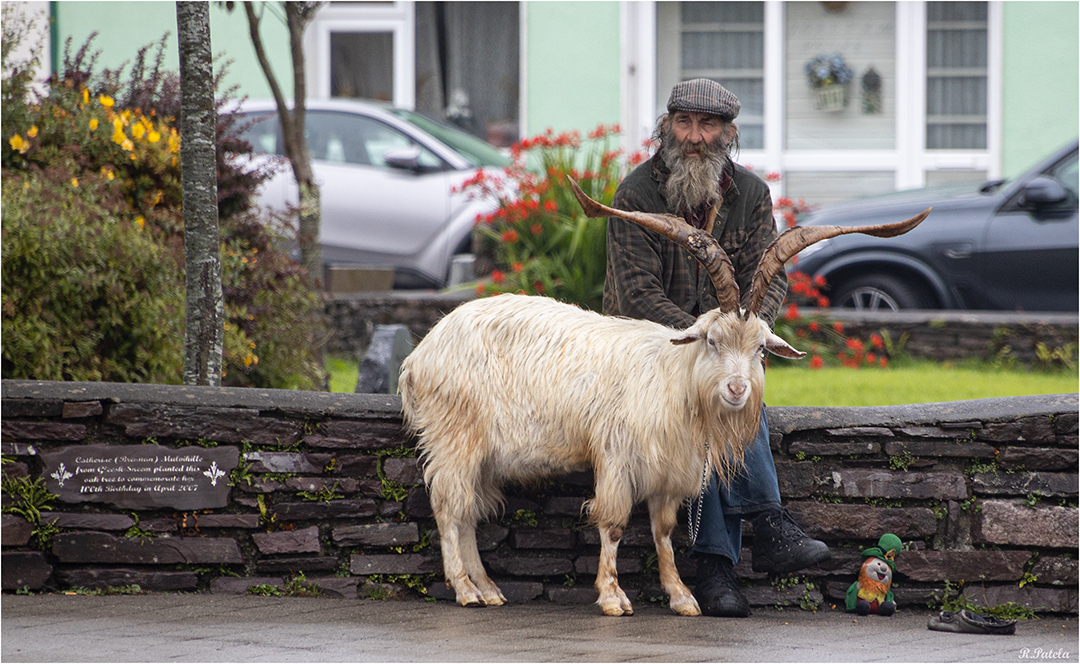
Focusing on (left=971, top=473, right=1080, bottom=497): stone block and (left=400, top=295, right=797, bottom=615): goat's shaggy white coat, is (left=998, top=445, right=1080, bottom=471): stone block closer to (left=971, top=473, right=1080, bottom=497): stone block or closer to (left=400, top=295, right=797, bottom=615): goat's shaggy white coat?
(left=971, top=473, right=1080, bottom=497): stone block

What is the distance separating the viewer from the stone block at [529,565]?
480cm

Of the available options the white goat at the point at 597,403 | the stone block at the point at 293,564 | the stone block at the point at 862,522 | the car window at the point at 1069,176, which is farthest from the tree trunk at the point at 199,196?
the car window at the point at 1069,176

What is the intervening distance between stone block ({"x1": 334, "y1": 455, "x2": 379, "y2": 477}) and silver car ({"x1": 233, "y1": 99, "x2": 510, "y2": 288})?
19.2 feet

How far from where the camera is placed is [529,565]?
4.80 metres

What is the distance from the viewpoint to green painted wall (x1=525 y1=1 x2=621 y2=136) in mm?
12188

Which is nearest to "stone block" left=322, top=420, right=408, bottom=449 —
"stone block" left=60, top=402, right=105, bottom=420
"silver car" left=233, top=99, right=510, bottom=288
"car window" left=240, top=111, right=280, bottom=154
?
"stone block" left=60, top=402, right=105, bottom=420

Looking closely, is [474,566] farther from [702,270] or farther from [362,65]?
[362,65]

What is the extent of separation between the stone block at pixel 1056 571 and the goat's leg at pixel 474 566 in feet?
7.22

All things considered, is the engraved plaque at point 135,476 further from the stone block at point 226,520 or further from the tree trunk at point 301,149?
the tree trunk at point 301,149

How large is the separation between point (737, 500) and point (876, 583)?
2.19 ft

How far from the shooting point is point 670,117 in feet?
16.2

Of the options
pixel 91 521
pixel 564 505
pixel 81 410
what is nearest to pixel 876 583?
pixel 564 505

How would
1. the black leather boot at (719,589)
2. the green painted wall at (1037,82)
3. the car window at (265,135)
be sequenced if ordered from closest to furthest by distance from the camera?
the black leather boot at (719,589)
the car window at (265,135)
the green painted wall at (1037,82)

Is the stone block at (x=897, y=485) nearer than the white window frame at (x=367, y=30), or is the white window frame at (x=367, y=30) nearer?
the stone block at (x=897, y=485)
